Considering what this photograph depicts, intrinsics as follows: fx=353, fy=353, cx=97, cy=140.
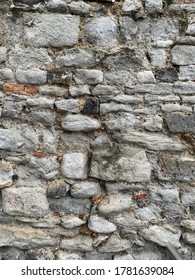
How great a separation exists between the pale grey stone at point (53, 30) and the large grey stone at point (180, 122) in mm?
769

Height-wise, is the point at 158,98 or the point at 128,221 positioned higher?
the point at 158,98

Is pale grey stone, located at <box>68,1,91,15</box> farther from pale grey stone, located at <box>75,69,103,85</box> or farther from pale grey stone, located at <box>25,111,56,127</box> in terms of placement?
pale grey stone, located at <box>25,111,56,127</box>

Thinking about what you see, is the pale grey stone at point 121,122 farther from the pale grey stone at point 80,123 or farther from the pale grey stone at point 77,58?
the pale grey stone at point 77,58

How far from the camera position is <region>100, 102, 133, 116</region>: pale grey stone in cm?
222

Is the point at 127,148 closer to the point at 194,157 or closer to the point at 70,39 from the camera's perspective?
the point at 194,157

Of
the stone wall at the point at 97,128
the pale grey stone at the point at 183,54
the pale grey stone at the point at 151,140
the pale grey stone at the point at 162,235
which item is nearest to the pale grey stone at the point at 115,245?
the stone wall at the point at 97,128

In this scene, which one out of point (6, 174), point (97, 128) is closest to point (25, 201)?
point (6, 174)

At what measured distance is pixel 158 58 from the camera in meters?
2.21

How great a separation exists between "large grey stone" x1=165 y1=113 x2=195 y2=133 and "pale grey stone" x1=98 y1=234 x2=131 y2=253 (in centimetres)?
79

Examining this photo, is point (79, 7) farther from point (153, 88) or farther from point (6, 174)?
point (6, 174)

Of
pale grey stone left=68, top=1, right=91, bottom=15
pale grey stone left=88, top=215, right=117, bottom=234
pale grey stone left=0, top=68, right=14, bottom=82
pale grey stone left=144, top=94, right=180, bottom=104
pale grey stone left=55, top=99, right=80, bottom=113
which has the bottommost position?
pale grey stone left=88, top=215, right=117, bottom=234

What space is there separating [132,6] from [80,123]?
0.78 metres

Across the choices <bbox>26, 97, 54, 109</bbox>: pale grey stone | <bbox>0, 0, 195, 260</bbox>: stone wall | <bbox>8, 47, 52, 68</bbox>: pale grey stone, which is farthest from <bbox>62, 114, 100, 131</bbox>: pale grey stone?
<bbox>8, 47, 52, 68</bbox>: pale grey stone

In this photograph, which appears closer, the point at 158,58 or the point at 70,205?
the point at 158,58
